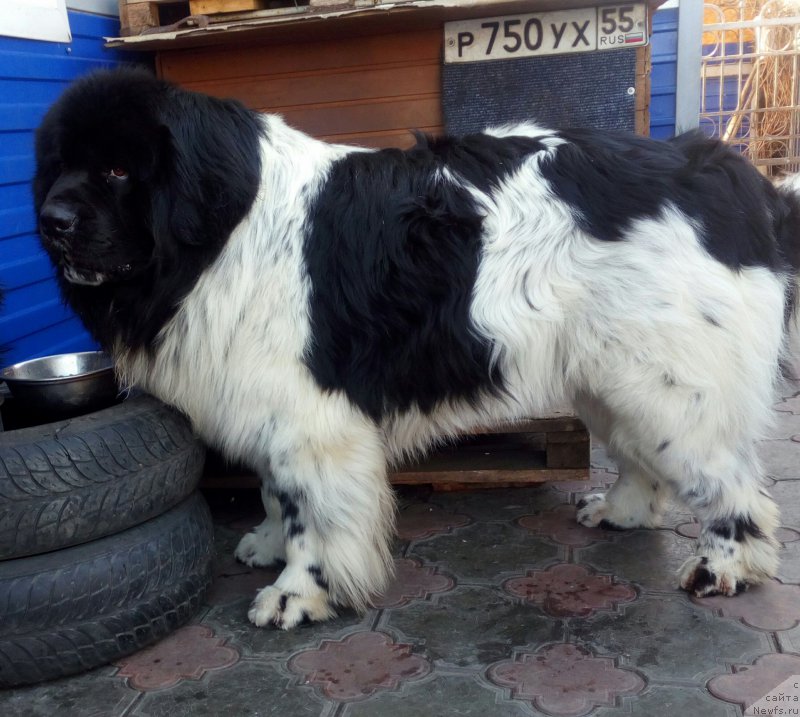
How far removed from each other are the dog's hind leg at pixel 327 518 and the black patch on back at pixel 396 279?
0.16 metres

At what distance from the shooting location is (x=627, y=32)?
3.52m

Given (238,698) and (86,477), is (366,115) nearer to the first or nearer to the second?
(86,477)

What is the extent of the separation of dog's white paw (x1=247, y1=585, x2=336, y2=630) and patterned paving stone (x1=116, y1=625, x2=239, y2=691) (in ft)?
0.47

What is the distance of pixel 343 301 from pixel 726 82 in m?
8.74

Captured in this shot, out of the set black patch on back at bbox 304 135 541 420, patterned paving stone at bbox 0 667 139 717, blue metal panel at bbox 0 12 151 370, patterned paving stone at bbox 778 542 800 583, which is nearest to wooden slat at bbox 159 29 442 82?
blue metal panel at bbox 0 12 151 370

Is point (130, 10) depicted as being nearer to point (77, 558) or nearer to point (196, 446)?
point (196, 446)

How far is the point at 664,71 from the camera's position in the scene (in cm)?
453

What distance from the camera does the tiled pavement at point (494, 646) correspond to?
7.39ft

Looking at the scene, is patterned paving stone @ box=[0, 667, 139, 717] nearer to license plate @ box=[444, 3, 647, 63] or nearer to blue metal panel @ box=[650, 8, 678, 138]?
license plate @ box=[444, 3, 647, 63]

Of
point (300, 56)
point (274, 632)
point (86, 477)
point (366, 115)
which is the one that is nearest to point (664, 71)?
point (366, 115)

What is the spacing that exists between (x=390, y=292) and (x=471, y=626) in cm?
108

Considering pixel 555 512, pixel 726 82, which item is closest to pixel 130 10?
pixel 555 512

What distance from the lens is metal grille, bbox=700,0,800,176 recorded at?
9.08m

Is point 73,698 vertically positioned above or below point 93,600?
below
